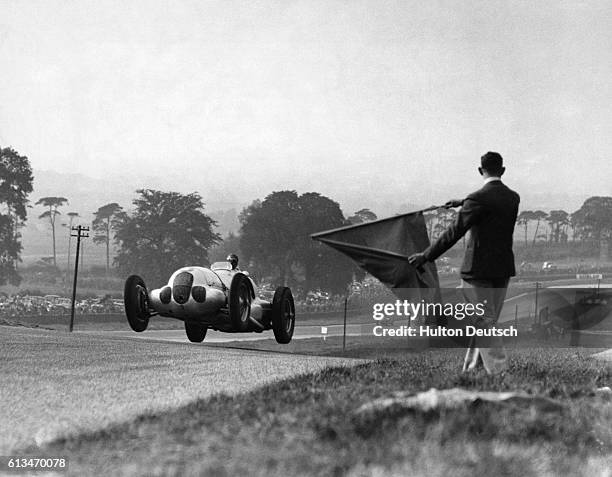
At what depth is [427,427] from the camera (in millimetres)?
7590

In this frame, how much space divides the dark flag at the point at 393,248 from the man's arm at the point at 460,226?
48 cm

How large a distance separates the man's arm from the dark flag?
0.48 m

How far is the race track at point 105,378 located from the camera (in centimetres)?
867

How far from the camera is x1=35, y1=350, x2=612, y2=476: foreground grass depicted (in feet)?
20.9

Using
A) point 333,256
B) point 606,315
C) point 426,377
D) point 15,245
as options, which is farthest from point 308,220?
point 426,377

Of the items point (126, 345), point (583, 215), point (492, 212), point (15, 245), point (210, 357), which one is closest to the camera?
point (492, 212)

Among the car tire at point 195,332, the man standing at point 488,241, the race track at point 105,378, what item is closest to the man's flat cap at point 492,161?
the man standing at point 488,241

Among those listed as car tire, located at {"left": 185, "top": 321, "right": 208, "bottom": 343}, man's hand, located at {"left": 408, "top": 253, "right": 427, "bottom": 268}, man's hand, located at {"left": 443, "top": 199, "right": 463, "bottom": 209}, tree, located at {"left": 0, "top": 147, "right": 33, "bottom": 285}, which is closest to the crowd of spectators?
tree, located at {"left": 0, "top": 147, "right": 33, "bottom": 285}

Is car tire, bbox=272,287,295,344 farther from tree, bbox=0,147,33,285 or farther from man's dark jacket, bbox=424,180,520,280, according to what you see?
tree, bbox=0,147,33,285

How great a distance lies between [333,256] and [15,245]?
95.0 feet

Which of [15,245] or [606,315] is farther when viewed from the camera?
[15,245]

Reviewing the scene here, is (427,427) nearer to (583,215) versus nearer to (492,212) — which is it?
(492,212)

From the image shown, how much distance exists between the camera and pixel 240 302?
1473cm

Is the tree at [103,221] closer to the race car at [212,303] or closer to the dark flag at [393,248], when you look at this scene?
the race car at [212,303]
